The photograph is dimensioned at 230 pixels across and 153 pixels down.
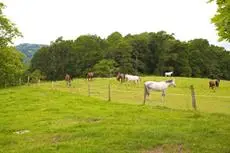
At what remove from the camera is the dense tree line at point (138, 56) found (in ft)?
325

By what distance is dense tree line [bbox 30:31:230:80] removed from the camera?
99.1 m

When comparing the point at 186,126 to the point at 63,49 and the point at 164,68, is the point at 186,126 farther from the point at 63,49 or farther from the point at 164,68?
the point at 63,49

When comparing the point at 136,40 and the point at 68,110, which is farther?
the point at 136,40

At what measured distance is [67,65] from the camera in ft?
352

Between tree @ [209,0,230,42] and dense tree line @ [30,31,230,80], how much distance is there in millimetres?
80457

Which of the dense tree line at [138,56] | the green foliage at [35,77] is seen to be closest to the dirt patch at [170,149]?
the green foliage at [35,77]

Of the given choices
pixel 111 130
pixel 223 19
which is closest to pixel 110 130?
pixel 111 130

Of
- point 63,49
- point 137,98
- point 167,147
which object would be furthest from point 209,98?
point 63,49

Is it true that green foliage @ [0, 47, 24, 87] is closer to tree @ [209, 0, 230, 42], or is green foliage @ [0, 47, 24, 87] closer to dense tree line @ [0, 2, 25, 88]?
dense tree line @ [0, 2, 25, 88]

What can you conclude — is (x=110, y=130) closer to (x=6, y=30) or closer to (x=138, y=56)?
(x=6, y=30)

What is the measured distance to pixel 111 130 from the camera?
15.7m

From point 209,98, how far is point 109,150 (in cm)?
1912

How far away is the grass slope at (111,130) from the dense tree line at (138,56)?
71718 mm

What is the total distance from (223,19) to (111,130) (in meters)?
6.45
